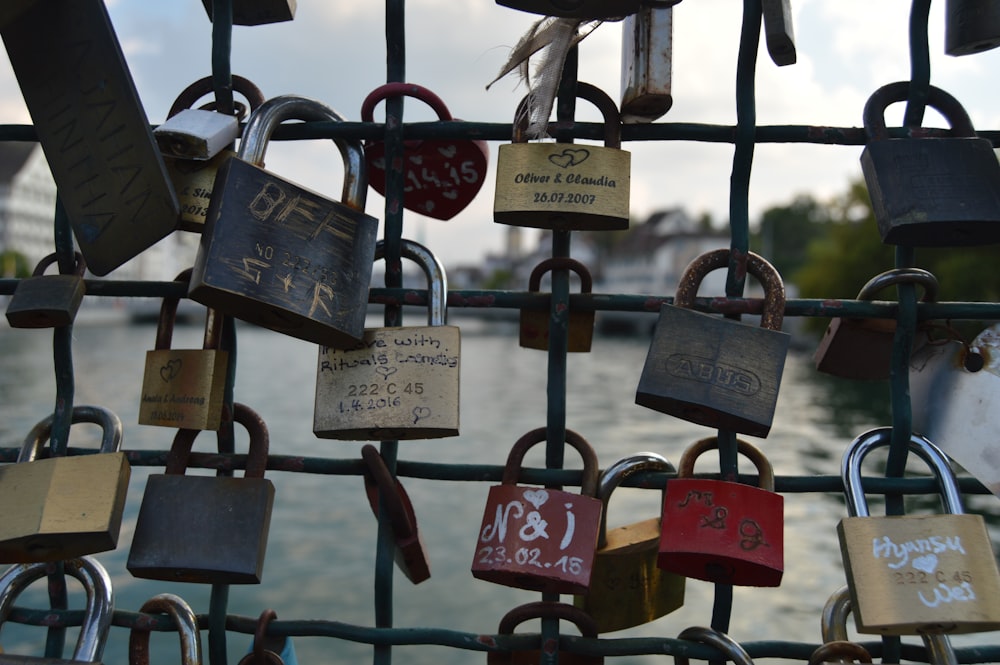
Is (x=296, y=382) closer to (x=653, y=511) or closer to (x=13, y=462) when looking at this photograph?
(x=653, y=511)

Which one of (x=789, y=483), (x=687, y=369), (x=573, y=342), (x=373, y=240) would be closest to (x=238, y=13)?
(x=373, y=240)

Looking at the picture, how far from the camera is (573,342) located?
111cm

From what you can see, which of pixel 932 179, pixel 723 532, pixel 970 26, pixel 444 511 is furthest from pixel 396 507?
pixel 444 511

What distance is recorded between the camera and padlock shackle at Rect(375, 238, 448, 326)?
39.3 inches

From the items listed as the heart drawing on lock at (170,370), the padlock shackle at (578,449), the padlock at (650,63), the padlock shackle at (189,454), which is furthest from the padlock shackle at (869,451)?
the heart drawing on lock at (170,370)

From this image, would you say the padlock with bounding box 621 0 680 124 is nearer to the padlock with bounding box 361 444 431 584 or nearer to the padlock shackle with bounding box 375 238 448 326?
the padlock shackle with bounding box 375 238 448 326

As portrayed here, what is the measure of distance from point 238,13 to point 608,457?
346 inches

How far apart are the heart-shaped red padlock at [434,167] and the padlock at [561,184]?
0.10m

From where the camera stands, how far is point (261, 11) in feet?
3.54

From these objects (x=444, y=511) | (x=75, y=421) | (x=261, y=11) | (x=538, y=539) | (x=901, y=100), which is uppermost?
(x=261, y=11)

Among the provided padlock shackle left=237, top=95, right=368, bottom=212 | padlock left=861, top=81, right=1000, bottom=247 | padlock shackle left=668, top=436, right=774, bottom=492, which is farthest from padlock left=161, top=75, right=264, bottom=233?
padlock left=861, top=81, right=1000, bottom=247

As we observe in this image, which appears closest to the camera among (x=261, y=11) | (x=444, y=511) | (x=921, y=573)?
(x=921, y=573)

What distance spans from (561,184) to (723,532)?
1.31 ft

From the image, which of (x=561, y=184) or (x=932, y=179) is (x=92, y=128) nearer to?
(x=561, y=184)
